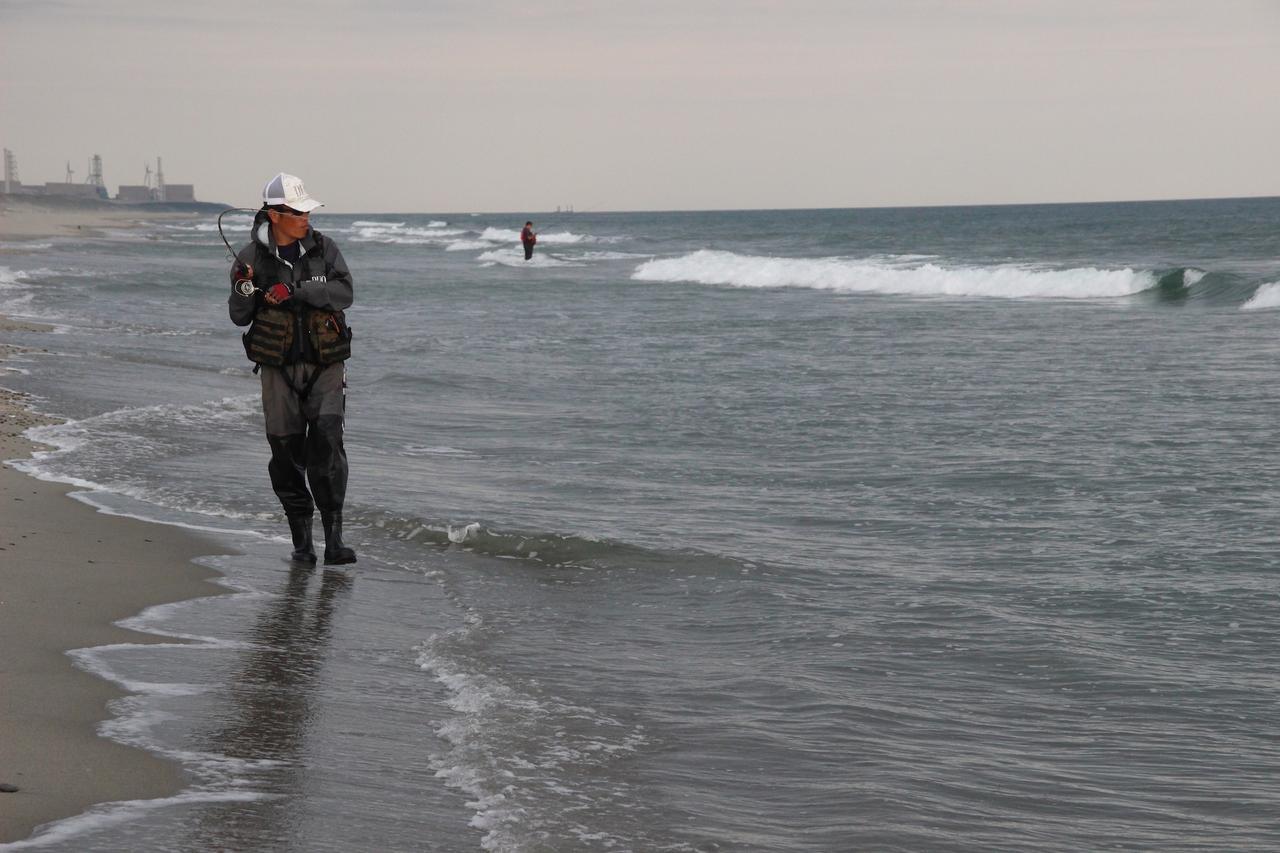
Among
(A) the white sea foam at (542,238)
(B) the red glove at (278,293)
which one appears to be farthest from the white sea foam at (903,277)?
(A) the white sea foam at (542,238)

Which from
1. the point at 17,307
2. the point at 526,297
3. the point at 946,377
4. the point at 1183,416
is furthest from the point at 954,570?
the point at 526,297

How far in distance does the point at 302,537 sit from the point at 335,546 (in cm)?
16

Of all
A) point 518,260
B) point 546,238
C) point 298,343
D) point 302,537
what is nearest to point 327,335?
point 298,343

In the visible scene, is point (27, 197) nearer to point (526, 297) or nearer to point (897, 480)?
point (526, 297)

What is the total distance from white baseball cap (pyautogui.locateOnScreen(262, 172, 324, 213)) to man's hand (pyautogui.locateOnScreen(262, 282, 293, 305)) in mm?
333

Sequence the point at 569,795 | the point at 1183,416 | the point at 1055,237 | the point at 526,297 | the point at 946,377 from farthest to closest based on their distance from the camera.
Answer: the point at 1055,237, the point at 526,297, the point at 946,377, the point at 1183,416, the point at 569,795

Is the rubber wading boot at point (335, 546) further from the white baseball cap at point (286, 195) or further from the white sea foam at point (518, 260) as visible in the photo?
the white sea foam at point (518, 260)

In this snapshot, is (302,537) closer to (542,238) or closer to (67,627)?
(67,627)

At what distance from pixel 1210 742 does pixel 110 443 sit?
724cm

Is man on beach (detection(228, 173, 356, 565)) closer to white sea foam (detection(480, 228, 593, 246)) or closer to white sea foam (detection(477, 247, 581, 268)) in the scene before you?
white sea foam (detection(477, 247, 581, 268))

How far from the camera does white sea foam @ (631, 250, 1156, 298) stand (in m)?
34.0

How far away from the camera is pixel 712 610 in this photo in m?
6.39

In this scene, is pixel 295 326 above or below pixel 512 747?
above

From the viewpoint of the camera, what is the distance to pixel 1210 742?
4812 millimetres
